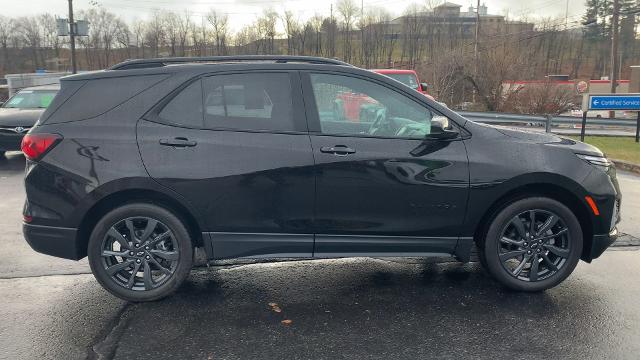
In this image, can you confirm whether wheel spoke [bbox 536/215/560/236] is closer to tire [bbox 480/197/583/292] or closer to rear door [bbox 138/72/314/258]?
tire [bbox 480/197/583/292]

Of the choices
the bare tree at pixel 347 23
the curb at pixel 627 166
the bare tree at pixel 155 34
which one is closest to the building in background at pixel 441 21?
the bare tree at pixel 347 23

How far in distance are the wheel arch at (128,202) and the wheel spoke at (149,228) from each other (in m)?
0.14

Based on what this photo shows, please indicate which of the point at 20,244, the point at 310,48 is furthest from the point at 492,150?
the point at 310,48

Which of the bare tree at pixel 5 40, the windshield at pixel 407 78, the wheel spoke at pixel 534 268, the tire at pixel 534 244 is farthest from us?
the bare tree at pixel 5 40

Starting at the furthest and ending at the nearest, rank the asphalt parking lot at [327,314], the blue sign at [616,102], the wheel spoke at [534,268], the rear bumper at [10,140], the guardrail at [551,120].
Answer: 1. the guardrail at [551,120]
2. the blue sign at [616,102]
3. the rear bumper at [10,140]
4. the wheel spoke at [534,268]
5. the asphalt parking lot at [327,314]

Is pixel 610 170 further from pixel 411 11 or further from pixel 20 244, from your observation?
→ pixel 411 11

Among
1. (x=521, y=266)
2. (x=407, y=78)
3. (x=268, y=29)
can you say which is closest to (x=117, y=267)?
(x=521, y=266)

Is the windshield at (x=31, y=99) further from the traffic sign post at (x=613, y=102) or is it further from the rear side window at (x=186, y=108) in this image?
the traffic sign post at (x=613, y=102)

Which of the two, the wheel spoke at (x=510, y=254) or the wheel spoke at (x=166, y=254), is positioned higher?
the wheel spoke at (x=166, y=254)

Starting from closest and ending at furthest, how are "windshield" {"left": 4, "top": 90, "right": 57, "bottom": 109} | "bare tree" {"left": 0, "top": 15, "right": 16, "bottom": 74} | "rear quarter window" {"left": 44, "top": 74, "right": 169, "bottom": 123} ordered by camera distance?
1. "rear quarter window" {"left": 44, "top": 74, "right": 169, "bottom": 123}
2. "windshield" {"left": 4, "top": 90, "right": 57, "bottom": 109}
3. "bare tree" {"left": 0, "top": 15, "right": 16, "bottom": 74}

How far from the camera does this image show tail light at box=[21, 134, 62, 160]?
12.1 feet

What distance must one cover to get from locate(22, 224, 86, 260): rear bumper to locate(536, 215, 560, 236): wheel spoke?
139 inches

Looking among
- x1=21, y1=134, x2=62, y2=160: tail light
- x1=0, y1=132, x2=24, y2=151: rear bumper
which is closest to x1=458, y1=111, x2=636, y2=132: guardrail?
x1=0, y1=132, x2=24, y2=151: rear bumper

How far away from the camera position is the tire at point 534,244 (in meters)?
3.89
